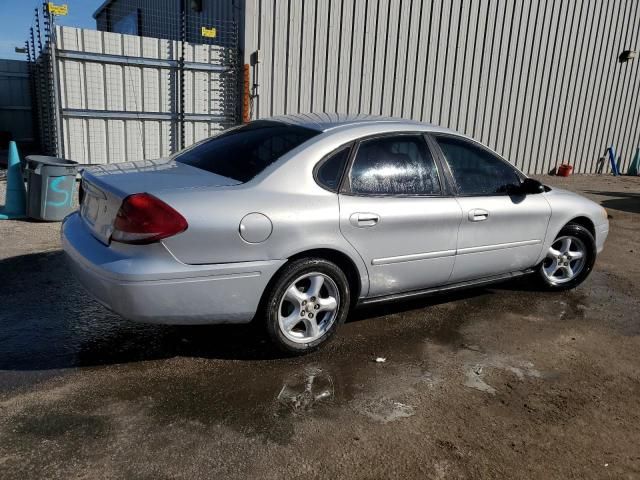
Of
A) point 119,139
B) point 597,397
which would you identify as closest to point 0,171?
point 119,139

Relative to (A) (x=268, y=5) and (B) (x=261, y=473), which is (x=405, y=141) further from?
(A) (x=268, y=5)

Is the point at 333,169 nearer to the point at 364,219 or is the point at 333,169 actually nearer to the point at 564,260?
the point at 364,219

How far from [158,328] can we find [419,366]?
1.84 metres

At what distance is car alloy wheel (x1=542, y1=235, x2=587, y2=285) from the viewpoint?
517 cm

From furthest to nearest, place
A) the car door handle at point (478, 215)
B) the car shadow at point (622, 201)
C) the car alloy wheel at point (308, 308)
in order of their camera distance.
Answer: the car shadow at point (622, 201)
the car door handle at point (478, 215)
the car alloy wheel at point (308, 308)

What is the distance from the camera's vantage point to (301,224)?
342 centimetres

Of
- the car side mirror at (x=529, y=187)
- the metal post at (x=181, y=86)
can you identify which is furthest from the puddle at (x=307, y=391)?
the metal post at (x=181, y=86)

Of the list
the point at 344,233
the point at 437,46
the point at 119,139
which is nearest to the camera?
the point at 344,233

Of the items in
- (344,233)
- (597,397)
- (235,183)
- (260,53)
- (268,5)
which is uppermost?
(268,5)

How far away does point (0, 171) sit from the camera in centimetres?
1009

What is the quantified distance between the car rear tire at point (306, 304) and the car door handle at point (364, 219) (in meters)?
0.31

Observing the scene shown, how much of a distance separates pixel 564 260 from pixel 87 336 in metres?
4.11

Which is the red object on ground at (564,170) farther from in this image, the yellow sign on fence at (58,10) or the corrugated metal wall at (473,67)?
the yellow sign on fence at (58,10)

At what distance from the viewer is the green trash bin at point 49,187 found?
21.6 feet
